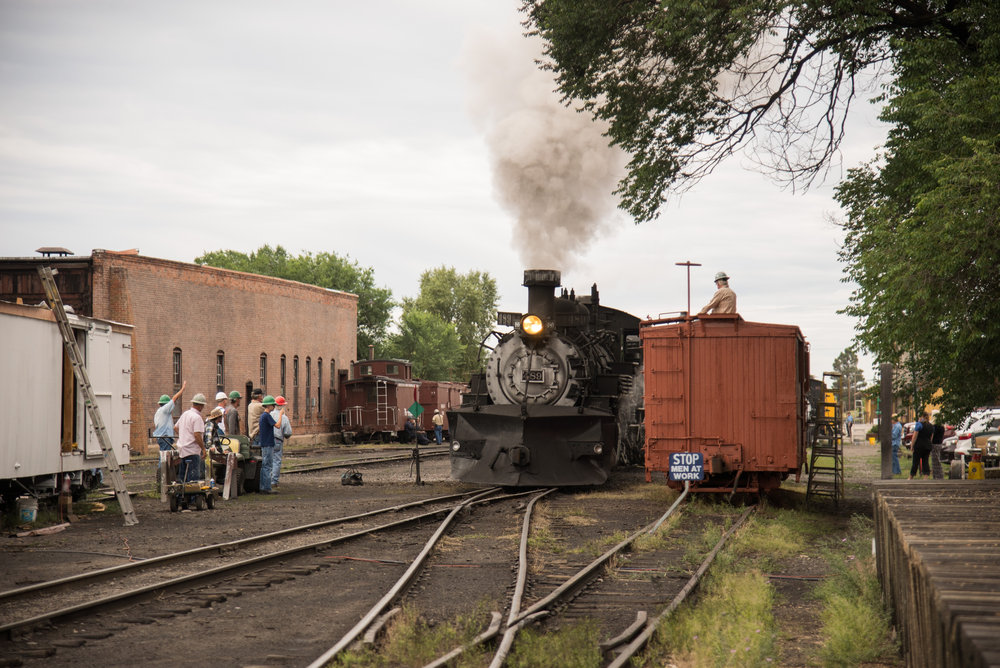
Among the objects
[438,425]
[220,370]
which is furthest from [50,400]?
[438,425]

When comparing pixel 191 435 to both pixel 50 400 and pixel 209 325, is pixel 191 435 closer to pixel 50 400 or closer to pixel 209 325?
pixel 50 400

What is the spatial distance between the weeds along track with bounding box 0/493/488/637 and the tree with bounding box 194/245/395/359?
2822 inches

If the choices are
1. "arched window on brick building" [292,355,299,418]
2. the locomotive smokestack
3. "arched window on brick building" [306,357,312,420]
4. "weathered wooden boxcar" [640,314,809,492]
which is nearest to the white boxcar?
the locomotive smokestack

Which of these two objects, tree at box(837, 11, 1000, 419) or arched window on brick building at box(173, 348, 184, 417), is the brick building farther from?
tree at box(837, 11, 1000, 419)

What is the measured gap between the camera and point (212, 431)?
16812 mm

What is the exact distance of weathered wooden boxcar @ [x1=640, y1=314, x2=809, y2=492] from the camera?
13.9 metres

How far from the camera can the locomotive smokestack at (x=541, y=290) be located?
56.2ft

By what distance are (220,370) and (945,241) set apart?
36.2m

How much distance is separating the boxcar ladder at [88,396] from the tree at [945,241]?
10200 millimetres

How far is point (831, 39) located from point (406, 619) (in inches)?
388

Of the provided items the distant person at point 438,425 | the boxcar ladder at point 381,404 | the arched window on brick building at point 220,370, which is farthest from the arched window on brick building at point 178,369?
the distant person at point 438,425

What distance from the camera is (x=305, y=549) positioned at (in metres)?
10.1

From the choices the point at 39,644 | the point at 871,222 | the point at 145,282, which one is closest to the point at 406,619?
the point at 39,644

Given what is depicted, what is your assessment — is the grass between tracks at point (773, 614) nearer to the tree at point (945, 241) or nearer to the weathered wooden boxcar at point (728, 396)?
the weathered wooden boxcar at point (728, 396)
